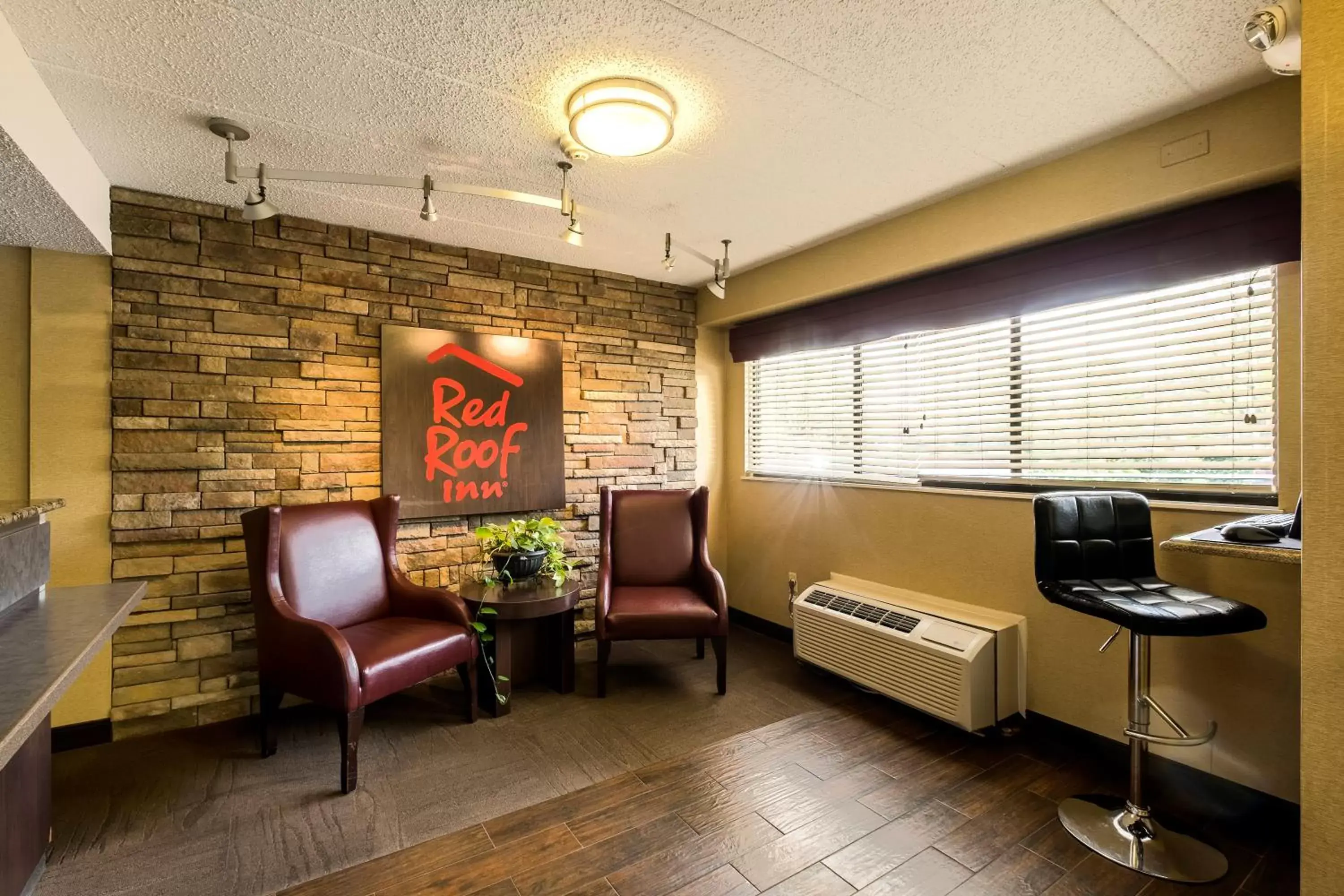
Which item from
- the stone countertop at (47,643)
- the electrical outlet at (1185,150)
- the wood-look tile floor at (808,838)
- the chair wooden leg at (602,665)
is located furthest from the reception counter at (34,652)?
the electrical outlet at (1185,150)

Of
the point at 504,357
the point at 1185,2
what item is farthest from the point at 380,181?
the point at 1185,2

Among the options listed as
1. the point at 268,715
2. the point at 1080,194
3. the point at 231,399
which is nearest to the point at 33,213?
the point at 231,399

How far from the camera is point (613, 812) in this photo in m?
2.12

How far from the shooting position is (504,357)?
11.6ft

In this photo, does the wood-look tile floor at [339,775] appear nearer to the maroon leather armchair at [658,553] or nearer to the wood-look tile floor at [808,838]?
the wood-look tile floor at [808,838]

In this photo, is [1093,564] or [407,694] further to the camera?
[407,694]

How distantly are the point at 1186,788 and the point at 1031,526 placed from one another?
1.06 meters

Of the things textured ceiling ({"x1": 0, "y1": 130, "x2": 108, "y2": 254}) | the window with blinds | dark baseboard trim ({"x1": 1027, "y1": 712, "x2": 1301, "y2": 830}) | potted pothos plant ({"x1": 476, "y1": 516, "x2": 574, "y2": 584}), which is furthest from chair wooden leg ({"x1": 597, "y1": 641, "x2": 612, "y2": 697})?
textured ceiling ({"x1": 0, "y1": 130, "x2": 108, "y2": 254})

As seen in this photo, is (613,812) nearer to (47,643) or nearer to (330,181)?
(47,643)

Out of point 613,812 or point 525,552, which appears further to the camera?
point 525,552

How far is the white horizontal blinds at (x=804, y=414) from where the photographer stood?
3.67 m

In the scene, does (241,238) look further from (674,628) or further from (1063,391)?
(1063,391)

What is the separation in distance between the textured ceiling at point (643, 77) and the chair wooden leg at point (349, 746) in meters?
2.15

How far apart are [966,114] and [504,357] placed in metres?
2.56
